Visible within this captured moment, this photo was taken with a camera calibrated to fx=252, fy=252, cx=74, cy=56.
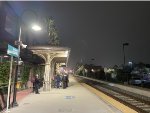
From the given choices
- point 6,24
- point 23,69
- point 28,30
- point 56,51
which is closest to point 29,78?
point 23,69

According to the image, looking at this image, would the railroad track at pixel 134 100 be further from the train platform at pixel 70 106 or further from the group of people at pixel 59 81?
the group of people at pixel 59 81

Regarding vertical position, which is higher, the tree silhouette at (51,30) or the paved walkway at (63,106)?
the tree silhouette at (51,30)

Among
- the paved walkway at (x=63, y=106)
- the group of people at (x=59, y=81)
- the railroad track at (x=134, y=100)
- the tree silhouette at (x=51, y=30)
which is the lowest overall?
the railroad track at (x=134, y=100)

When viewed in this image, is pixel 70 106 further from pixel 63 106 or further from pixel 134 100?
pixel 134 100

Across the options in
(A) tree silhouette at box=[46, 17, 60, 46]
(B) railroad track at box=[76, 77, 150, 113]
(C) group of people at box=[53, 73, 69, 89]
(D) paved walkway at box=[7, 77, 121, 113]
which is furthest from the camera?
(A) tree silhouette at box=[46, 17, 60, 46]

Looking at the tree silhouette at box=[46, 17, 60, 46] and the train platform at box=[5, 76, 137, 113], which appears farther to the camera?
the tree silhouette at box=[46, 17, 60, 46]

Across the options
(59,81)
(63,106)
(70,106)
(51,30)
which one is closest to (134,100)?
(70,106)

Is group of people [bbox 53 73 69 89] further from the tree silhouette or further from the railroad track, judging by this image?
the tree silhouette

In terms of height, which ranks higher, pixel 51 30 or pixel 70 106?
pixel 51 30

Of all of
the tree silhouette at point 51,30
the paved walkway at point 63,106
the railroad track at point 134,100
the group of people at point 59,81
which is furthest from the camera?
the tree silhouette at point 51,30

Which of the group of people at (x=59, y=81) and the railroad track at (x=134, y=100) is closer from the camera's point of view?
the railroad track at (x=134, y=100)

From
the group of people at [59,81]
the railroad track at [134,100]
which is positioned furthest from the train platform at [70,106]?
the group of people at [59,81]

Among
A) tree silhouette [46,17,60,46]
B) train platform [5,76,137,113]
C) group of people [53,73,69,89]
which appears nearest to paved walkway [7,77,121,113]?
train platform [5,76,137,113]

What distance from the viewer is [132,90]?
97.8 ft
